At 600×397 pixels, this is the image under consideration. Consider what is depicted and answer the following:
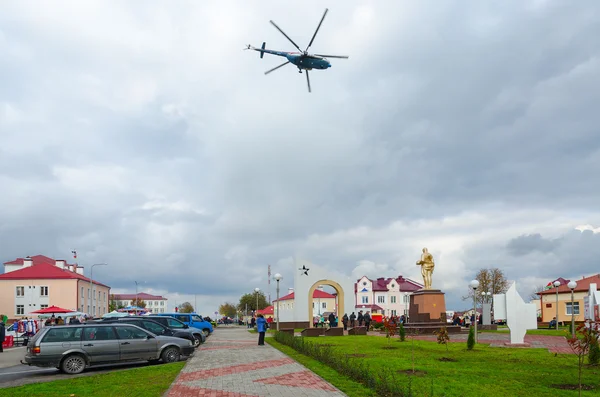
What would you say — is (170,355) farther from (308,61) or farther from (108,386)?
(308,61)

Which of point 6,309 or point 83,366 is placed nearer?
point 83,366

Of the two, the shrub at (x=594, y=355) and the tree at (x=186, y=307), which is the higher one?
the shrub at (x=594, y=355)

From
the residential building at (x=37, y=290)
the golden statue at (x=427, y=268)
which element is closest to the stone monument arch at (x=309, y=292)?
the golden statue at (x=427, y=268)

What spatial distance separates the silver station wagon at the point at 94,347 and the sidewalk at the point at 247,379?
1.13m

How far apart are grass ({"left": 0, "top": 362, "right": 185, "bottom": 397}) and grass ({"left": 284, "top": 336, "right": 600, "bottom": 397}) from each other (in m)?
3.93

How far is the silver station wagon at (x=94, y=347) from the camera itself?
15.4 meters

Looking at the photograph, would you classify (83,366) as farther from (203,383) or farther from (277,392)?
(277,392)

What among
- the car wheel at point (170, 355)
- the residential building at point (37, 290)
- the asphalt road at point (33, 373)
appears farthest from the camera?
the residential building at point (37, 290)

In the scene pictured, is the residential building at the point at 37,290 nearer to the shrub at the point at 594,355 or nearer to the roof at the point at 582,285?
the roof at the point at 582,285

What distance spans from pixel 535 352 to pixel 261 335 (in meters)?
11.7

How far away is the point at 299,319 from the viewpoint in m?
41.2

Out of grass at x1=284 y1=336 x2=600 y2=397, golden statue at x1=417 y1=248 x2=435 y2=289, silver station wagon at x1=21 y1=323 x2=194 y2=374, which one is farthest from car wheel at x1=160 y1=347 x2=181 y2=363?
golden statue at x1=417 y1=248 x2=435 y2=289

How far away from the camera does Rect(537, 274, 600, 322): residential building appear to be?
54750 mm

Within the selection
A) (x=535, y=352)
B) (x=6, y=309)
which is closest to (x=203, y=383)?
(x=535, y=352)
